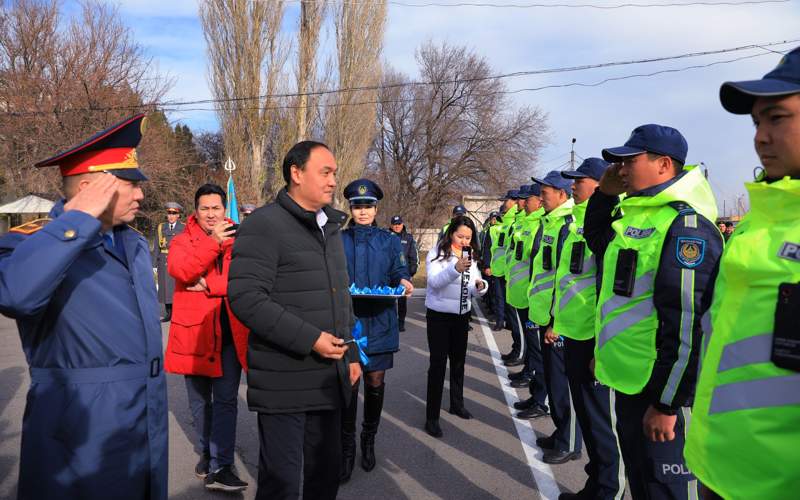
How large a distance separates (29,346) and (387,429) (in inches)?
140

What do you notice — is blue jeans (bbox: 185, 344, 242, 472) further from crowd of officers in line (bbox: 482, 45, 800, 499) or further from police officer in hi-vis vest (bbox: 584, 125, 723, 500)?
police officer in hi-vis vest (bbox: 584, 125, 723, 500)

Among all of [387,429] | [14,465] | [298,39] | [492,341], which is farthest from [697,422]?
[298,39]

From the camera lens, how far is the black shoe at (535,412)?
524 centimetres

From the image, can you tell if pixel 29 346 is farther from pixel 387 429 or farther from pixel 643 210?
pixel 387 429

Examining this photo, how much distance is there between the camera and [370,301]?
13.2 feet

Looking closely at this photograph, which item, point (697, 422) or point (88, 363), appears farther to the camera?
point (88, 363)

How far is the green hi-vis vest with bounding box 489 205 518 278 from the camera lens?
9.22m

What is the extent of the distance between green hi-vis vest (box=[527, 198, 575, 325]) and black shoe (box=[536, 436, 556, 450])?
3.27ft

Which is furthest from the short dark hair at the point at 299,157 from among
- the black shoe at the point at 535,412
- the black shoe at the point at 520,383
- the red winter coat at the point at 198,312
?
the black shoe at the point at 520,383

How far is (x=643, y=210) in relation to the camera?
268cm

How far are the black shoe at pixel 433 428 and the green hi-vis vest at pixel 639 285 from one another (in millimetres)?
2364

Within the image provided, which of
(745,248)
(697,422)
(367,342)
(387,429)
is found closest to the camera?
(745,248)

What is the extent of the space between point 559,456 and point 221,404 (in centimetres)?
269

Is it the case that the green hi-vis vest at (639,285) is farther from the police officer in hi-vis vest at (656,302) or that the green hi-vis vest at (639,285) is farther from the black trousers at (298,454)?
the black trousers at (298,454)
